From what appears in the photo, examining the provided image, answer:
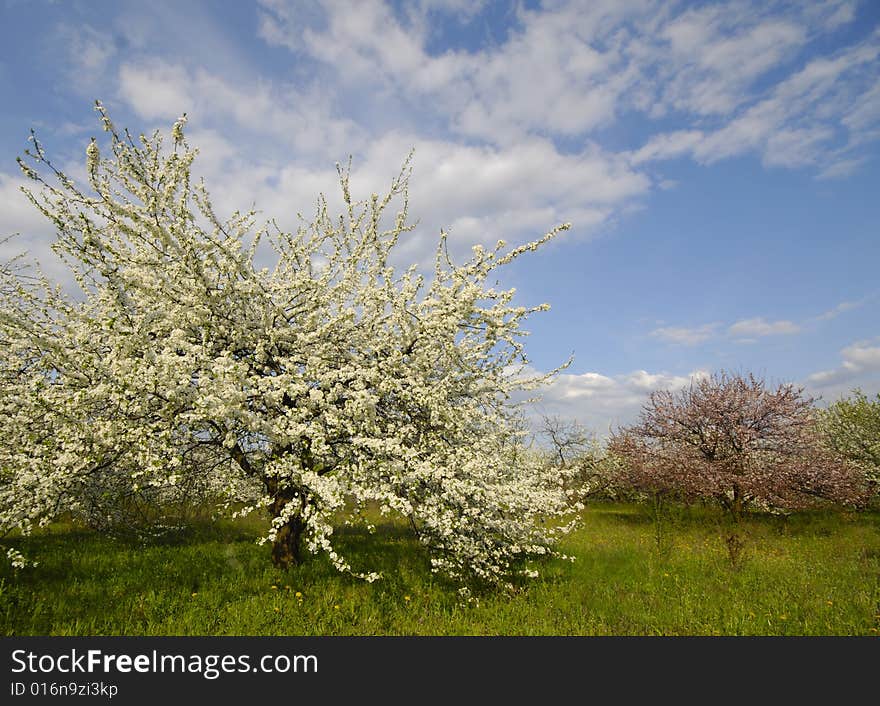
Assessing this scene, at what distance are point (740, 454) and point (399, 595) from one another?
17008 millimetres

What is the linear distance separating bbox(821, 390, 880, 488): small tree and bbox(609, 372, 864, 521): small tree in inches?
167

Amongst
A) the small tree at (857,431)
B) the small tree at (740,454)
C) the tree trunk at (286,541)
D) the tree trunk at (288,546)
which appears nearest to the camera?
the tree trunk at (286,541)

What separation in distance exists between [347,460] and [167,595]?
13.4 feet

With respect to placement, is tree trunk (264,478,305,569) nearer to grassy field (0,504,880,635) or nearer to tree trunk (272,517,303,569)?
tree trunk (272,517,303,569)

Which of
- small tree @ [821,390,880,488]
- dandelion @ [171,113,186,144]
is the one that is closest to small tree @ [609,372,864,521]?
small tree @ [821,390,880,488]

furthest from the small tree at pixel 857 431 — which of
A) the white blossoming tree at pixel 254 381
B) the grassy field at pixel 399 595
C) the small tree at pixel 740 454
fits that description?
the white blossoming tree at pixel 254 381

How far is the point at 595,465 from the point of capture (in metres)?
34.1

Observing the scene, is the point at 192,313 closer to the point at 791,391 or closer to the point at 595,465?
the point at 791,391

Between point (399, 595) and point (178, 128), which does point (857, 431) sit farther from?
point (178, 128)

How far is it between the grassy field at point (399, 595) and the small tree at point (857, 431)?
1426 centimetres

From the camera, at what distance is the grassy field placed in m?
7.37

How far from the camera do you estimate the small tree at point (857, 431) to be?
23.4 meters

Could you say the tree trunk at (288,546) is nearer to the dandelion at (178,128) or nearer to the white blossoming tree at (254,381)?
the white blossoming tree at (254,381)
